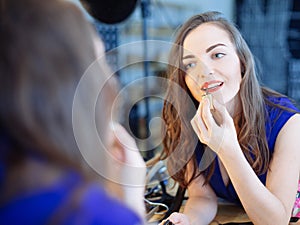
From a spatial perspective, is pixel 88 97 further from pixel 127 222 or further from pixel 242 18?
pixel 242 18

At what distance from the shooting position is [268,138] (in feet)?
2.40

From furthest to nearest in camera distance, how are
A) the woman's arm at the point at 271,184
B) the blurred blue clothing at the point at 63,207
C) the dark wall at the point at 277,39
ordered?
the dark wall at the point at 277,39 → the woman's arm at the point at 271,184 → the blurred blue clothing at the point at 63,207

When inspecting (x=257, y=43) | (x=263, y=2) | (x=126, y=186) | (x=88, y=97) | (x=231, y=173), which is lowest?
(x=257, y=43)

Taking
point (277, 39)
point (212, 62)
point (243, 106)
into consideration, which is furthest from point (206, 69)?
point (277, 39)

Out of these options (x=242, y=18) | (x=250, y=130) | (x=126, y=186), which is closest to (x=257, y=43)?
(x=242, y=18)

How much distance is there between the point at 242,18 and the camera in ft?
10.5

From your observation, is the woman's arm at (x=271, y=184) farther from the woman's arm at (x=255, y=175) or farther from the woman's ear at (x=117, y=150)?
the woman's ear at (x=117, y=150)

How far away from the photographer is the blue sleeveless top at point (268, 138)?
2.40ft

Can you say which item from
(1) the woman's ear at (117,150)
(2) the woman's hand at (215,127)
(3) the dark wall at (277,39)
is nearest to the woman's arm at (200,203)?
(2) the woman's hand at (215,127)

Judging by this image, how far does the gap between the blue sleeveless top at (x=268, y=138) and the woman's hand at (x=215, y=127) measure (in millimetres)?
104

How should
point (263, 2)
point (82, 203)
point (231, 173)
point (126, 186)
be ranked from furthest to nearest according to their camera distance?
point (263, 2) → point (231, 173) → point (126, 186) → point (82, 203)

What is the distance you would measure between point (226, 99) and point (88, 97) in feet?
1.40

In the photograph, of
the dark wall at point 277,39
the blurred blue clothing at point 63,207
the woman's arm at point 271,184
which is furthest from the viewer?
the dark wall at point 277,39

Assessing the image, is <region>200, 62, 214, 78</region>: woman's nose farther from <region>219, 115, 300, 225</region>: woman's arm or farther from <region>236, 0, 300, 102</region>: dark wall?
<region>236, 0, 300, 102</region>: dark wall
